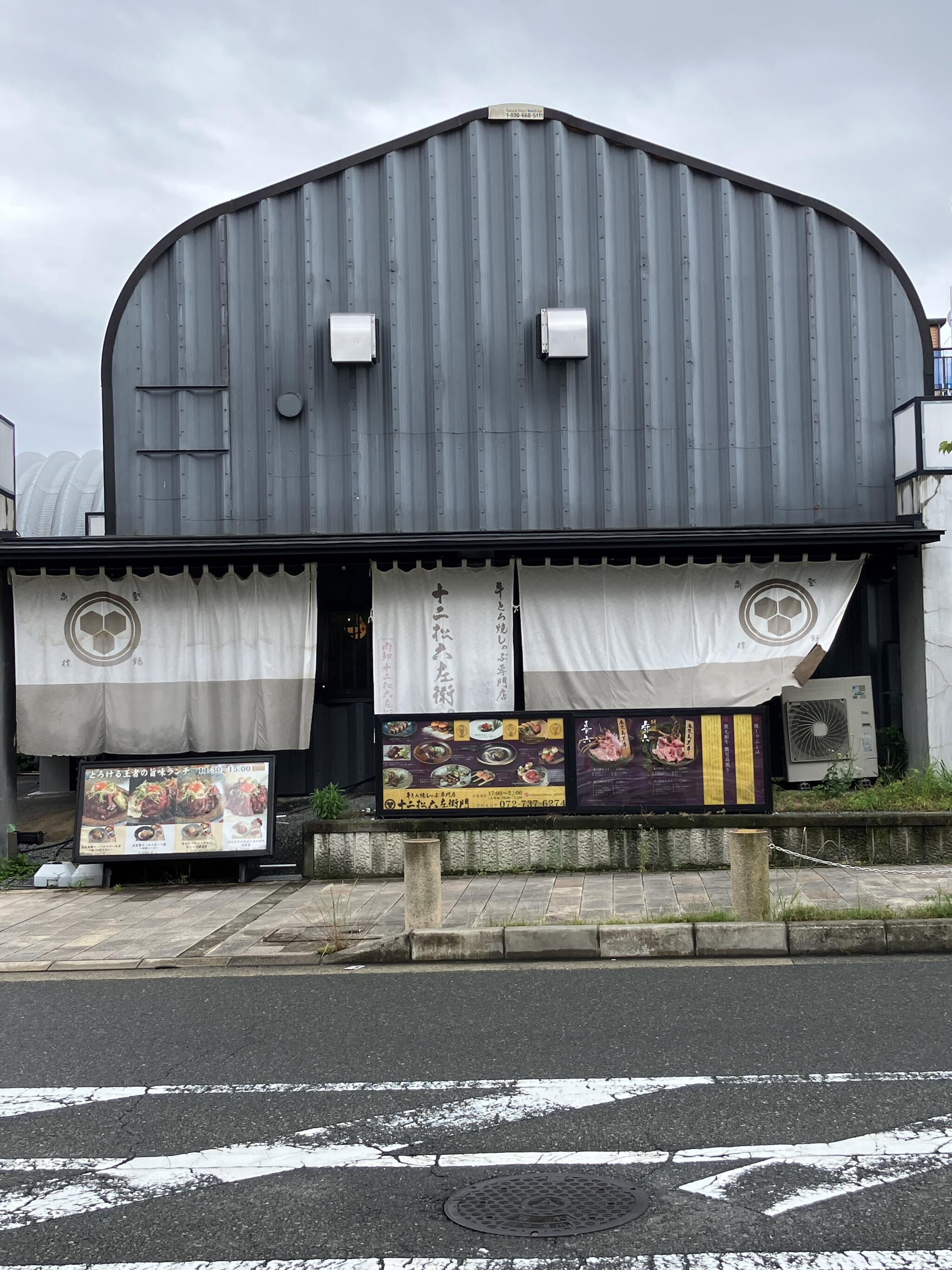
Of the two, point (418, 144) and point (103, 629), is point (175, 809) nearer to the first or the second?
point (103, 629)

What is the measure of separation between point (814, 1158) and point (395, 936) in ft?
15.0

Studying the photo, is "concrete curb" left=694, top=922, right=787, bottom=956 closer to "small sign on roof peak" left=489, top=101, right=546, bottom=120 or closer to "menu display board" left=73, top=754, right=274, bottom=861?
"menu display board" left=73, top=754, right=274, bottom=861

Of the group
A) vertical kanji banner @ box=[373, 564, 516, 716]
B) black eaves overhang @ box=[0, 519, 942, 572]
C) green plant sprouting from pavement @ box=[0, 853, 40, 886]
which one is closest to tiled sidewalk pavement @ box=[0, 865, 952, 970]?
green plant sprouting from pavement @ box=[0, 853, 40, 886]

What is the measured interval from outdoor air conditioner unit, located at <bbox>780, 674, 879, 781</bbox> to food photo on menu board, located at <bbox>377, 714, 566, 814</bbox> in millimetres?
3425

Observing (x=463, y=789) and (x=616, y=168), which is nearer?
(x=463, y=789)

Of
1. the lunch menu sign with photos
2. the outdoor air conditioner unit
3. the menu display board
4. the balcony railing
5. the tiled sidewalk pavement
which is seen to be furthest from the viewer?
the balcony railing

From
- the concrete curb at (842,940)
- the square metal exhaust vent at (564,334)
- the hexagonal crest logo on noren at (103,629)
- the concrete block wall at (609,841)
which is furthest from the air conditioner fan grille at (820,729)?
the hexagonal crest logo on noren at (103,629)

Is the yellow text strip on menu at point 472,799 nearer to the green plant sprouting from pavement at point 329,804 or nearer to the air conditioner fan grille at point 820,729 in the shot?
the green plant sprouting from pavement at point 329,804

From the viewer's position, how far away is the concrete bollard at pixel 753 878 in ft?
28.0

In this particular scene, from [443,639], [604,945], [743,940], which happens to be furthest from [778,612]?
[604,945]

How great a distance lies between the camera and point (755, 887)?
856cm

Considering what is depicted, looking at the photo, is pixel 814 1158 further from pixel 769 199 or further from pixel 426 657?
pixel 769 199

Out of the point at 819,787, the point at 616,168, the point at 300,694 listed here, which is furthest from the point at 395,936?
the point at 616,168

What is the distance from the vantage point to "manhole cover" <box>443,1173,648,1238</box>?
4055 mm
